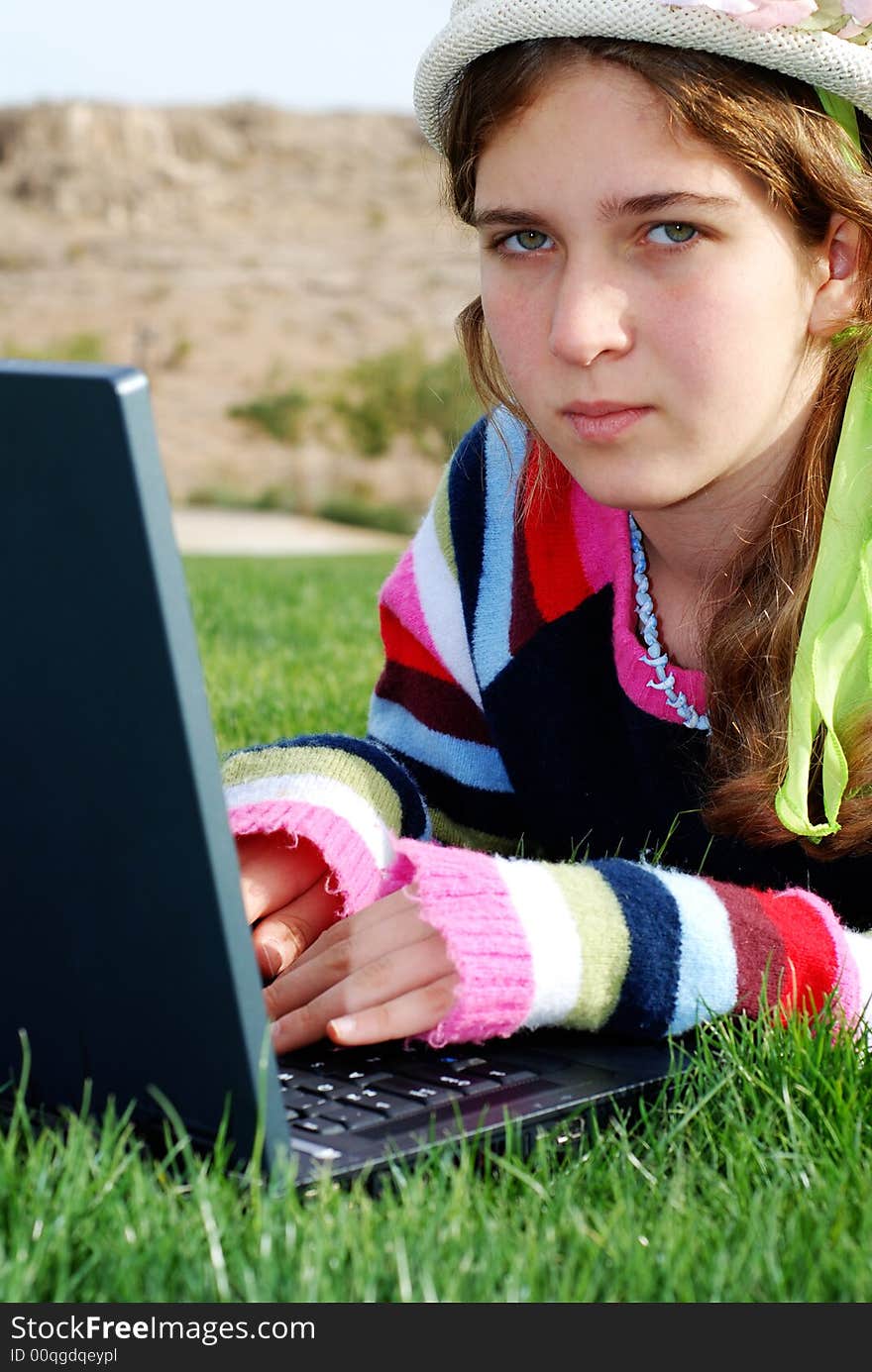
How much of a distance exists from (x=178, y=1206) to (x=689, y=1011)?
61 centimetres

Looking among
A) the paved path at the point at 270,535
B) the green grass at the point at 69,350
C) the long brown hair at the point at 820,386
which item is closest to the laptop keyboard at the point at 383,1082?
the long brown hair at the point at 820,386

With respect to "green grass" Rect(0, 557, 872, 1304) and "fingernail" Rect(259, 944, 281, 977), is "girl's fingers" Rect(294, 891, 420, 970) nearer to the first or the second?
"fingernail" Rect(259, 944, 281, 977)

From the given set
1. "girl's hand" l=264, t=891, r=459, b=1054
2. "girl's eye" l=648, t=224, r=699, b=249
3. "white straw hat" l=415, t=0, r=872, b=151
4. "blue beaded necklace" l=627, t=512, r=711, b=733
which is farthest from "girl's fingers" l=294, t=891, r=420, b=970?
"white straw hat" l=415, t=0, r=872, b=151

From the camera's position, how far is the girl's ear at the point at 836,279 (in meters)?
1.83

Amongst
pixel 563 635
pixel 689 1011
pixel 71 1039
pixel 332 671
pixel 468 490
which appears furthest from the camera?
pixel 332 671

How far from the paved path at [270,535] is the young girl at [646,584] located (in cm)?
1615

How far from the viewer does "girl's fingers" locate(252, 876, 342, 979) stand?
174cm

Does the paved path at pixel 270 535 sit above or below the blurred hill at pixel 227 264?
below

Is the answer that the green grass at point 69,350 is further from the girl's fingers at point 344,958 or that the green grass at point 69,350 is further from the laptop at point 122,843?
the laptop at point 122,843

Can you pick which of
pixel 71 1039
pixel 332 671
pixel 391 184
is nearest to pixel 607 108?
pixel 71 1039

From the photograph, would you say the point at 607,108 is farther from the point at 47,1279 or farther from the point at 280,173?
the point at 280,173

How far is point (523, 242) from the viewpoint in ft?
5.93

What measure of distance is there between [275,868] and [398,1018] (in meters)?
0.37

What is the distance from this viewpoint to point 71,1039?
49.3 inches
